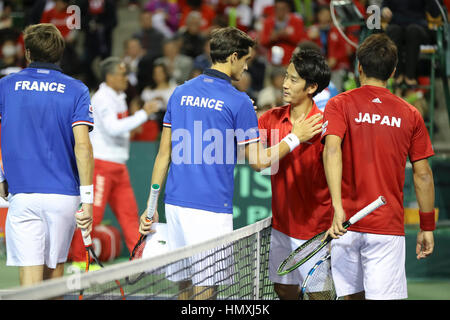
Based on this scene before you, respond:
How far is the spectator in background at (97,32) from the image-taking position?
12695 millimetres

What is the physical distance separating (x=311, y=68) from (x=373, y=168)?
0.88 meters

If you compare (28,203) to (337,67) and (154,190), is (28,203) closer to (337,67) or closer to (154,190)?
(154,190)

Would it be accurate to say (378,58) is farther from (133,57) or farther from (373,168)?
(133,57)

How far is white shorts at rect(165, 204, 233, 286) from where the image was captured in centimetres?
407

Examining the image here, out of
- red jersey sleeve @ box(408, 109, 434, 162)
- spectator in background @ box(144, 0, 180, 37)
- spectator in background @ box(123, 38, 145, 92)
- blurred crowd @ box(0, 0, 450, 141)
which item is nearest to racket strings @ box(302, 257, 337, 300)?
red jersey sleeve @ box(408, 109, 434, 162)

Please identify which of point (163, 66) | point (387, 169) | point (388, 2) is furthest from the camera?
point (163, 66)

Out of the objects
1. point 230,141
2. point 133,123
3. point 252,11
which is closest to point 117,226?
point 133,123

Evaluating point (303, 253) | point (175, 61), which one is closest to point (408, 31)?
point (303, 253)

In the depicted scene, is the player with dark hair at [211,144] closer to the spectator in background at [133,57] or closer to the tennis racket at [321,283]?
the tennis racket at [321,283]

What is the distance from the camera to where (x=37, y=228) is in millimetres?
4438

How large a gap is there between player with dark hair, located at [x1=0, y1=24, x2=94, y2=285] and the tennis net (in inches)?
34.5

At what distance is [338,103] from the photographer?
4371mm

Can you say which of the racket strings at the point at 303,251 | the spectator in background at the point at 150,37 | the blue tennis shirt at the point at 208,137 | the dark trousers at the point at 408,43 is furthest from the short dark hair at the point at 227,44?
the spectator in background at the point at 150,37

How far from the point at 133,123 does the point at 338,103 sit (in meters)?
3.64
